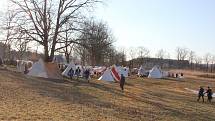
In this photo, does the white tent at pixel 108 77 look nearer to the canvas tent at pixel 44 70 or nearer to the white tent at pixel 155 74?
the canvas tent at pixel 44 70

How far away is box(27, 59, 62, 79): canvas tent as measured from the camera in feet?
160

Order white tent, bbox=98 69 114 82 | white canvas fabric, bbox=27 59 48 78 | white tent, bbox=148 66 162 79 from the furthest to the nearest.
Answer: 1. white tent, bbox=148 66 162 79
2. white tent, bbox=98 69 114 82
3. white canvas fabric, bbox=27 59 48 78

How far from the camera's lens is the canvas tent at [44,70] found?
48875 mm

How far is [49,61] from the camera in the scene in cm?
5278

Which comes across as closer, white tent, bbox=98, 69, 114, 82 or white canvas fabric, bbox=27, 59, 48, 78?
white canvas fabric, bbox=27, 59, 48, 78

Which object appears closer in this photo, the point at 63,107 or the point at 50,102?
A: the point at 63,107

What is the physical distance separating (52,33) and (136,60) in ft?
382

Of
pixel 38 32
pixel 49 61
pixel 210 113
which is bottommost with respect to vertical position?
pixel 210 113

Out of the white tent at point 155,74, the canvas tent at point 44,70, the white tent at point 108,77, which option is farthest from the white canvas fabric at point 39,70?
the white tent at point 155,74

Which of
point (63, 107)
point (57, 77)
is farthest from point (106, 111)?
point (57, 77)

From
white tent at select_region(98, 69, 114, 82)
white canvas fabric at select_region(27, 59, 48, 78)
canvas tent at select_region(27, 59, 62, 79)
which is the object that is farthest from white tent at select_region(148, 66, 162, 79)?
white canvas fabric at select_region(27, 59, 48, 78)

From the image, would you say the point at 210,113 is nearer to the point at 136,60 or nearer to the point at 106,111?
the point at 106,111

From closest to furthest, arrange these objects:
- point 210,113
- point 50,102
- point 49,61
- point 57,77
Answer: point 50,102, point 210,113, point 57,77, point 49,61

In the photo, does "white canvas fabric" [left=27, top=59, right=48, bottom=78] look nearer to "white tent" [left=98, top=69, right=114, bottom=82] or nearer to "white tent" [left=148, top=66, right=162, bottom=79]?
"white tent" [left=98, top=69, right=114, bottom=82]
